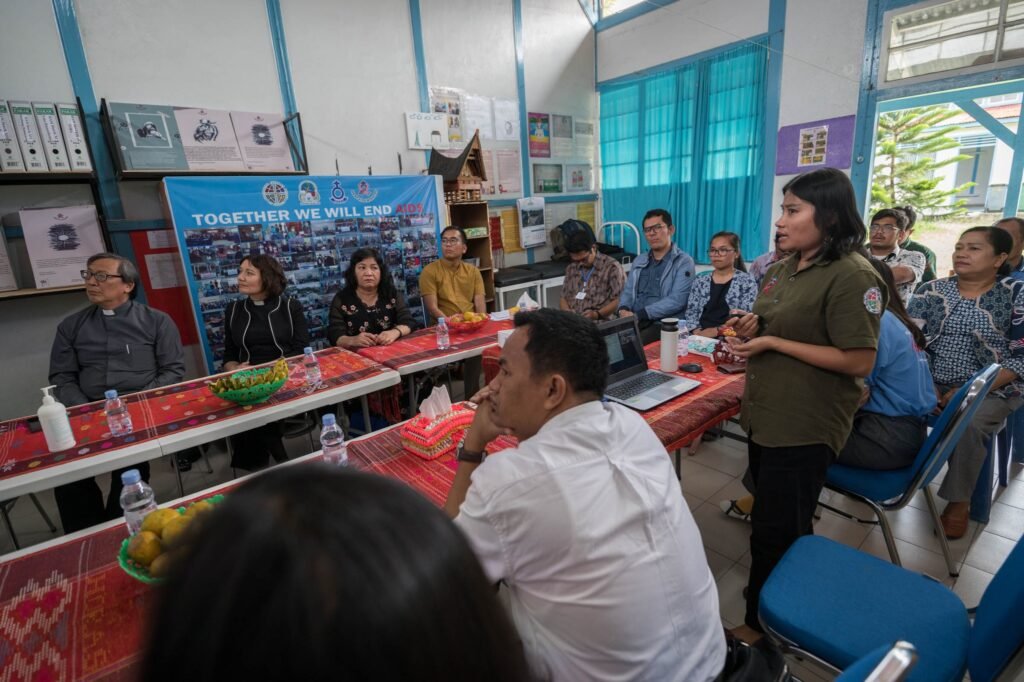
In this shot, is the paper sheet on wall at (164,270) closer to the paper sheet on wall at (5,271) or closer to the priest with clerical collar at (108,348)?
the paper sheet on wall at (5,271)

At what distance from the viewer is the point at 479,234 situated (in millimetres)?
4969

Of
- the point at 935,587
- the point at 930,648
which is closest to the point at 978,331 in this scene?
the point at 935,587

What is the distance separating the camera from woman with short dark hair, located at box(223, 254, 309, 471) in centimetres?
287

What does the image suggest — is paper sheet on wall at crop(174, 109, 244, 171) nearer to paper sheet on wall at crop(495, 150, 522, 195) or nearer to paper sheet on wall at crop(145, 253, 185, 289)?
paper sheet on wall at crop(145, 253, 185, 289)

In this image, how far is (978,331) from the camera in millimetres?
2287

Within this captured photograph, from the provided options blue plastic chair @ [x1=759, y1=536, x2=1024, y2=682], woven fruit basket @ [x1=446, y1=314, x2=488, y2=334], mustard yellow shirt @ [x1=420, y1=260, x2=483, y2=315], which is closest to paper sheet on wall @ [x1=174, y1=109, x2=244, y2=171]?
mustard yellow shirt @ [x1=420, y1=260, x2=483, y2=315]

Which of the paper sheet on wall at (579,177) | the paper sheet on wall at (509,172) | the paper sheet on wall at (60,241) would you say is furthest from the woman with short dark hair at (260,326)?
the paper sheet on wall at (579,177)

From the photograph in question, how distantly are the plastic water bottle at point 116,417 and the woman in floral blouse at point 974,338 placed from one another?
3390 mm

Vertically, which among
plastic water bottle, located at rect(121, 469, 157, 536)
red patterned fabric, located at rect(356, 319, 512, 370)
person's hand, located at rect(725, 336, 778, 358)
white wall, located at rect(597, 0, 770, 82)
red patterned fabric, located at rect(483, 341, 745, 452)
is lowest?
red patterned fabric, located at rect(483, 341, 745, 452)

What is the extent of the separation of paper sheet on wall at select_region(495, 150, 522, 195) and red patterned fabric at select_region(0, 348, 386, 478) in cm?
368

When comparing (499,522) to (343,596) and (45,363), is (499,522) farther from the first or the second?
(45,363)

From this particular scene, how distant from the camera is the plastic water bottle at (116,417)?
1.85 meters

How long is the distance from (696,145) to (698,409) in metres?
4.42

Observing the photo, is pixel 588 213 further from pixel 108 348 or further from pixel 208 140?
pixel 108 348
